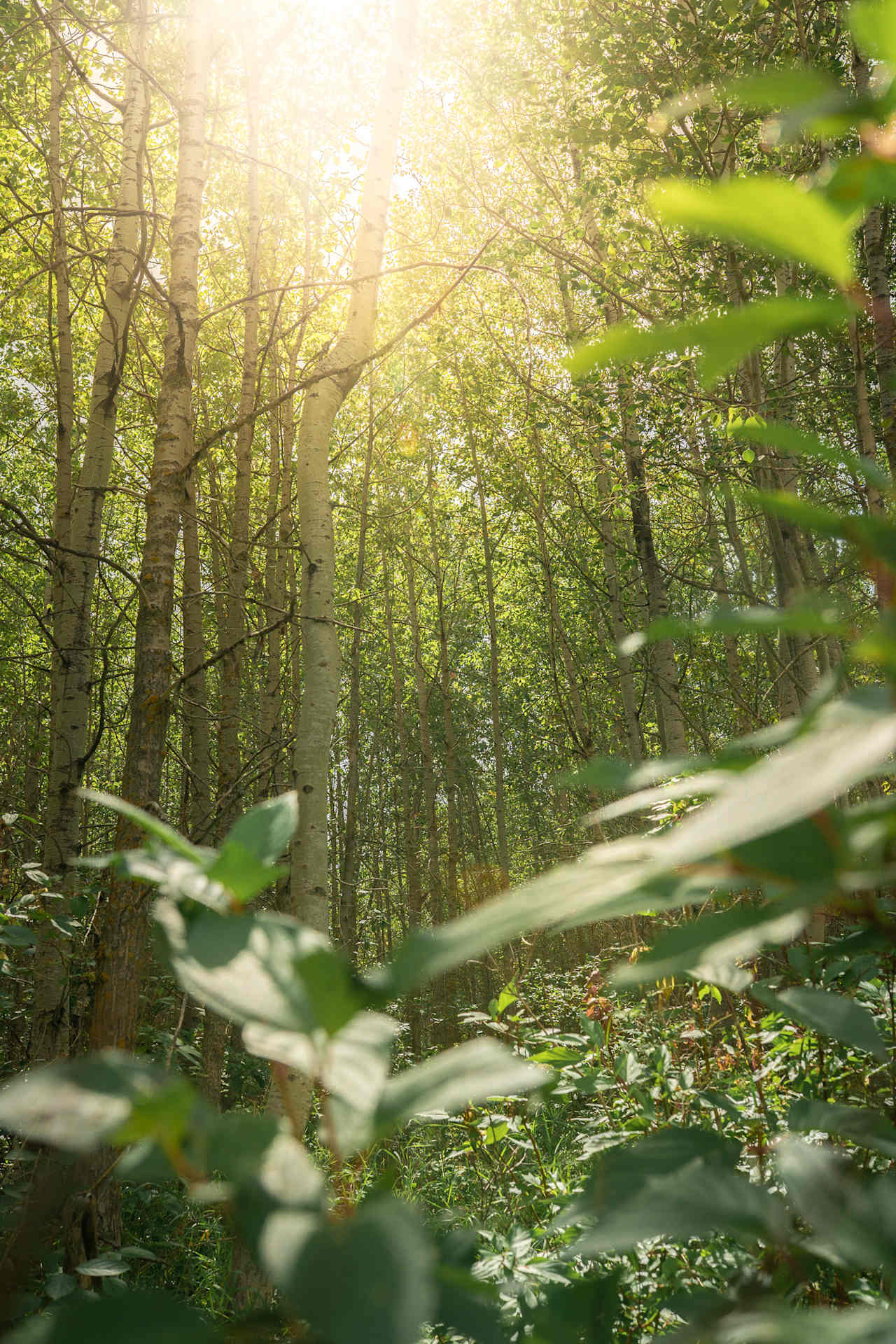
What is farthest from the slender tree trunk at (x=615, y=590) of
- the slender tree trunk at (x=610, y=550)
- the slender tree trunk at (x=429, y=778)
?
the slender tree trunk at (x=429, y=778)

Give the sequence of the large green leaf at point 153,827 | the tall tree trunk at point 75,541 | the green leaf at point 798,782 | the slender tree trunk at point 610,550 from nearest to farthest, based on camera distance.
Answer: the green leaf at point 798,782 < the large green leaf at point 153,827 < the tall tree trunk at point 75,541 < the slender tree trunk at point 610,550

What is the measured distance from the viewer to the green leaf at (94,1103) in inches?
8.3

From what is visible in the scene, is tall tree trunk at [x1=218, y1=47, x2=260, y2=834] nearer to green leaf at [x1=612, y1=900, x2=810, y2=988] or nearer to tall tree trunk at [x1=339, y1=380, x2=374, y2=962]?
tall tree trunk at [x1=339, y1=380, x2=374, y2=962]

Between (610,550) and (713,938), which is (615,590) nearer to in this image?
(610,550)

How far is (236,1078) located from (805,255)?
9643 millimetres

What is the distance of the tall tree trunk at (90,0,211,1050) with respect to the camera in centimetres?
201

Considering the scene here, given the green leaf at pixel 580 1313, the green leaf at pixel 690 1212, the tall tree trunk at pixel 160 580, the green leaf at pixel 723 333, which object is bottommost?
the green leaf at pixel 580 1313

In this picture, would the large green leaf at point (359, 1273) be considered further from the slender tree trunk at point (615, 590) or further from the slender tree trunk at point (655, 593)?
the slender tree trunk at point (615, 590)

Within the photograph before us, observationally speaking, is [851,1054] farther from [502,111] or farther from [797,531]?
[502,111]

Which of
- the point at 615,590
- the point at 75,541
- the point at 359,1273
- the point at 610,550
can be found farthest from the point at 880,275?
the point at 615,590

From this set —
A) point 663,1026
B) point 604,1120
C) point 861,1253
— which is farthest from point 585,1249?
point 663,1026

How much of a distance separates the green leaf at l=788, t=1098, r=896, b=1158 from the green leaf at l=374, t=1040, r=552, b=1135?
20cm

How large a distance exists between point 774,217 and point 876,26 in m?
0.07

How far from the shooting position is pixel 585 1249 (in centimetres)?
27
